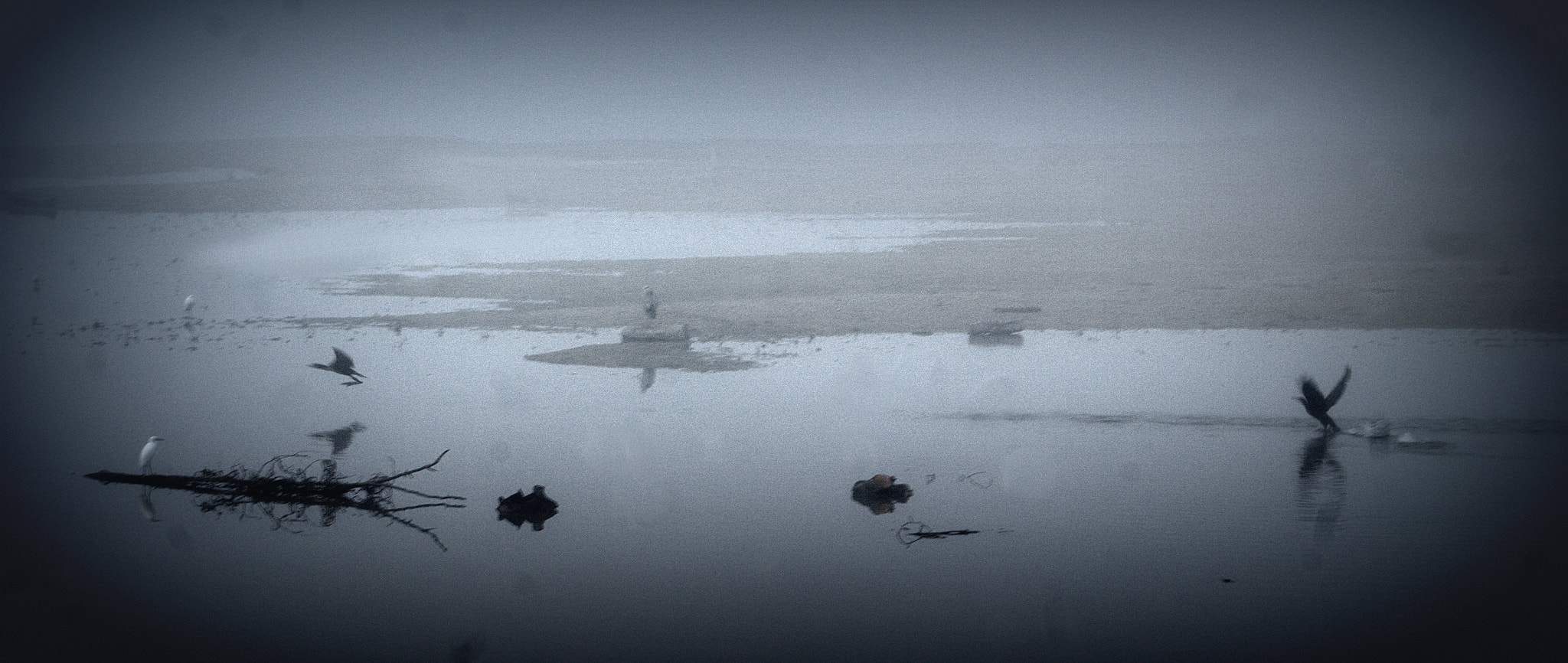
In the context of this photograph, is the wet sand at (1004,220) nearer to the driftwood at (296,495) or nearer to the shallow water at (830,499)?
the shallow water at (830,499)

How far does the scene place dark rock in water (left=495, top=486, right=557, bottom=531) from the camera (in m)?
10.2

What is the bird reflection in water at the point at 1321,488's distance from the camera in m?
9.88

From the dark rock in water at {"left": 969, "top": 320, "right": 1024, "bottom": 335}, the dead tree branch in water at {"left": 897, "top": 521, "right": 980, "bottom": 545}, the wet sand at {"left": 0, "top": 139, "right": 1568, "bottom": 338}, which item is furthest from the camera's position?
the wet sand at {"left": 0, "top": 139, "right": 1568, "bottom": 338}

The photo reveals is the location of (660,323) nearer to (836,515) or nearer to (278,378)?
(278,378)

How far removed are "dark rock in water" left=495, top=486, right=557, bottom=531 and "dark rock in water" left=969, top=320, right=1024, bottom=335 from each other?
9.74 m

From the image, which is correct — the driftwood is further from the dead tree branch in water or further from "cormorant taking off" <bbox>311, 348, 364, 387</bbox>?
"cormorant taking off" <bbox>311, 348, 364, 387</bbox>

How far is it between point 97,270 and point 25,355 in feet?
33.8

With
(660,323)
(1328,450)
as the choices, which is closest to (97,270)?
(660,323)

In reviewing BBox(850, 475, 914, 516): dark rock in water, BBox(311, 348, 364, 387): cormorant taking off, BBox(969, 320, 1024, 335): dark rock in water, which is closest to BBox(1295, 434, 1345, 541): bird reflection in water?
BBox(850, 475, 914, 516): dark rock in water

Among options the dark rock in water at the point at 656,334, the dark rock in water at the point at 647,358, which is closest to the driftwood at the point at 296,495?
the dark rock in water at the point at 647,358

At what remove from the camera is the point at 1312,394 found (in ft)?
40.6

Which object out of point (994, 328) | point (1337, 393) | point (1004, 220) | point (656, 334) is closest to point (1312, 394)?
point (1337, 393)

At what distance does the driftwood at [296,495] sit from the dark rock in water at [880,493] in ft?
11.8

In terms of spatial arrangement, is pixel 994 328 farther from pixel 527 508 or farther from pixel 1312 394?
pixel 527 508
